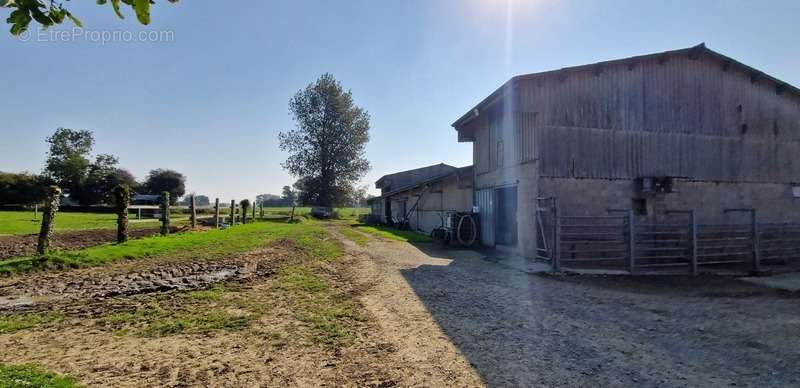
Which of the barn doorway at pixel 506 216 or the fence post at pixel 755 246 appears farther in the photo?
the barn doorway at pixel 506 216

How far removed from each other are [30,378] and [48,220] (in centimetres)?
771

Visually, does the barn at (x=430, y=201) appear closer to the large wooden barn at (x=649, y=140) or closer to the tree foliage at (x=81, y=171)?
the large wooden barn at (x=649, y=140)

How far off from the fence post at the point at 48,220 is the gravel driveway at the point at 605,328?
7.94m

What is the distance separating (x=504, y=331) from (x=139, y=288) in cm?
638

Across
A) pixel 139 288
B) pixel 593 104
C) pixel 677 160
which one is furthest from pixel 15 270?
pixel 677 160

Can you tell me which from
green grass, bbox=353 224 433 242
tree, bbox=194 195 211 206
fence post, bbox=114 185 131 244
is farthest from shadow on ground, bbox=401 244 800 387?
tree, bbox=194 195 211 206

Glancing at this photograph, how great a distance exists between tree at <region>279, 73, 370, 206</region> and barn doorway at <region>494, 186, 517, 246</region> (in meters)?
32.2

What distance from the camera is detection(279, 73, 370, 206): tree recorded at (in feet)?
149

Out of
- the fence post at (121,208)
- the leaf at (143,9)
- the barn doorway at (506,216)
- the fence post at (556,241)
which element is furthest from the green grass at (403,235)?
the leaf at (143,9)

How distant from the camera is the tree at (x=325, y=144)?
45.3 metres

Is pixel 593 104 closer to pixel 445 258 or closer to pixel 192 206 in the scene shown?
pixel 445 258

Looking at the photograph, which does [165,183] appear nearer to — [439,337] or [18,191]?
[18,191]

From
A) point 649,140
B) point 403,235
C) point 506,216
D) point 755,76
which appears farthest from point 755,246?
point 403,235

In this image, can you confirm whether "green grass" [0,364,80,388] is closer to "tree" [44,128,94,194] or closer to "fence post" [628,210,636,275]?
"fence post" [628,210,636,275]
